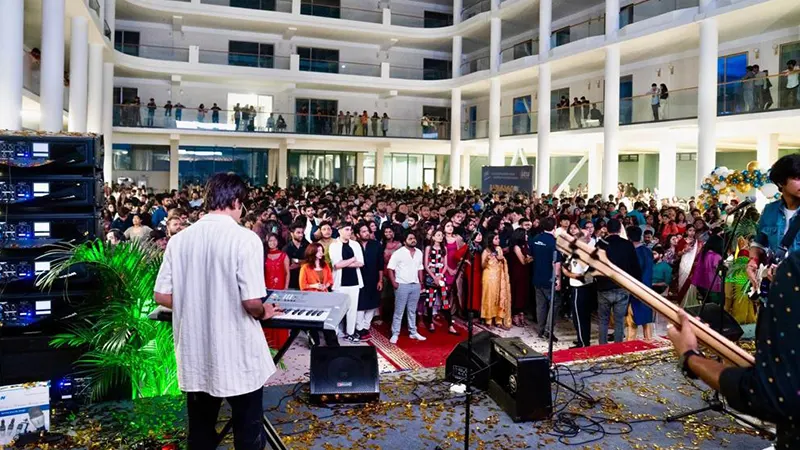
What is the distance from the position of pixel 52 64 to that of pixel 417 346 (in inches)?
422

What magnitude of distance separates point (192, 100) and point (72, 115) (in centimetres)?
1410

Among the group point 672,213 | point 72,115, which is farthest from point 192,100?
point 672,213

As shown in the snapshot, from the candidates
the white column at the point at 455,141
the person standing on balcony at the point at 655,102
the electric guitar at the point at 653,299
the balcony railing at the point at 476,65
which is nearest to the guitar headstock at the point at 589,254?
the electric guitar at the point at 653,299

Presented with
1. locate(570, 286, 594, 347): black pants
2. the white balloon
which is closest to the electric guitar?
locate(570, 286, 594, 347): black pants

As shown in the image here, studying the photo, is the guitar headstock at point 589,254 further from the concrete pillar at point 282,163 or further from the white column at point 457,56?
the white column at point 457,56

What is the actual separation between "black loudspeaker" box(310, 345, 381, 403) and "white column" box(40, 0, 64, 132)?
10.8m

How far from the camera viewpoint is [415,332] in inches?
358

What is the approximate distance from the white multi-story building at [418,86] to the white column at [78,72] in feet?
0.20

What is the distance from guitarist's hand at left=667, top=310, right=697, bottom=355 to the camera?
2150 mm

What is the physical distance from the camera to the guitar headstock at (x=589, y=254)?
8.52 feet

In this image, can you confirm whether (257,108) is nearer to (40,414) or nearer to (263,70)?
(263,70)

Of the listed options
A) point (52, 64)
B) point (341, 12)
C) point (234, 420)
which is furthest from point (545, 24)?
point (234, 420)

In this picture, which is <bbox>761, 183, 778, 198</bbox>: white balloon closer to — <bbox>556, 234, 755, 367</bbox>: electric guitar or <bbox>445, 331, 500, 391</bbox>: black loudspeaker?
<bbox>445, 331, 500, 391</bbox>: black loudspeaker

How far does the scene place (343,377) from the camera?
5227mm
